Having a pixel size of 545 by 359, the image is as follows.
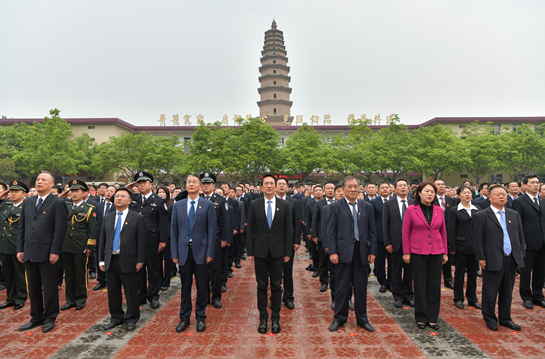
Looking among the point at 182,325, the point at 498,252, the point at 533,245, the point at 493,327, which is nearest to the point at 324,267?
the point at 493,327

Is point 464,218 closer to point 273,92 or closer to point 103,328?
point 103,328

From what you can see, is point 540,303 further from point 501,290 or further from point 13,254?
point 13,254

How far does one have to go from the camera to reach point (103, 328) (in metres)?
4.31

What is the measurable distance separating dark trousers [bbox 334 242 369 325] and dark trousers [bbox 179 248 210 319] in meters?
1.93

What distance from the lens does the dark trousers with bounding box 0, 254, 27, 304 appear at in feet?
17.0

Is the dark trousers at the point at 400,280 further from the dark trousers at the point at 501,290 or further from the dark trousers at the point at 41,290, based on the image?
the dark trousers at the point at 41,290

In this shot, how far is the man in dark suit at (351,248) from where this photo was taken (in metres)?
4.26

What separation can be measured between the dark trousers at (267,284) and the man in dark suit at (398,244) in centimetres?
213

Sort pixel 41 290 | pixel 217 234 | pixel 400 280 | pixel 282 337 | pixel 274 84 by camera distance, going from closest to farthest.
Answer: pixel 282 337 → pixel 41 290 → pixel 400 280 → pixel 217 234 → pixel 274 84

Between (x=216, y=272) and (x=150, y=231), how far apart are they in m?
1.41

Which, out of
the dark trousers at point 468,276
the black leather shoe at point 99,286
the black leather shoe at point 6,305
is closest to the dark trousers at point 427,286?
the dark trousers at point 468,276

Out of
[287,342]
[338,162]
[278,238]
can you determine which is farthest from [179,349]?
[338,162]

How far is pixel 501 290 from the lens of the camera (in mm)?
4387

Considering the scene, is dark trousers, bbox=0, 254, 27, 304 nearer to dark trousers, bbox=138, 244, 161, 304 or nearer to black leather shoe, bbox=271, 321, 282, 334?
dark trousers, bbox=138, 244, 161, 304
